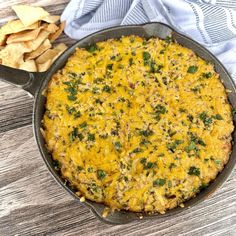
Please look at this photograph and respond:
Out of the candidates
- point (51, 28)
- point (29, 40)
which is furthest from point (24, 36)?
point (51, 28)

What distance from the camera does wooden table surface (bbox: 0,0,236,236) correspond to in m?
2.69

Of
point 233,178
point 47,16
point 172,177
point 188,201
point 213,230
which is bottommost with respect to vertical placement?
point 213,230

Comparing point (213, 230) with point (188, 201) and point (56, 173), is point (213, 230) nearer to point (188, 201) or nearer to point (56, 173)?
point (188, 201)

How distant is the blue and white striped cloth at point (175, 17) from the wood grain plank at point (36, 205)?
2.31ft

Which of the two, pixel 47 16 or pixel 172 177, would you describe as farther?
pixel 47 16

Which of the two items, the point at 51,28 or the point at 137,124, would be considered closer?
the point at 137,124

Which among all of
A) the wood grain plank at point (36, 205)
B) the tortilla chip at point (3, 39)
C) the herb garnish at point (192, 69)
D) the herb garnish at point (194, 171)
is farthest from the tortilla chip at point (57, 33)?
the herb garnish at point (194, 171)

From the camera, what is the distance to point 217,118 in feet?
7.93

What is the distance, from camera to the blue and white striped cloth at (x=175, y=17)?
2.64 meters

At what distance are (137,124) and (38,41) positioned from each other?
0.78 meters

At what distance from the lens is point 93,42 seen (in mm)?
2537

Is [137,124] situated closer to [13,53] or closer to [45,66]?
[45,66]

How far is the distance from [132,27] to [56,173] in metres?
0.84

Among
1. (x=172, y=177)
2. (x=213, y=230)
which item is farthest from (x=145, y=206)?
(x=213, y=230)
